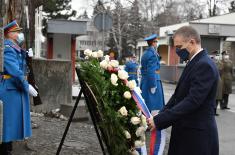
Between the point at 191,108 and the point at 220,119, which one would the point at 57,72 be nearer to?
the point at 220,119

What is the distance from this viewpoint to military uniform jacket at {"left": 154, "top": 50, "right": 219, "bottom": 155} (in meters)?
3.94

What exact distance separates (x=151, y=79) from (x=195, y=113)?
506 cm

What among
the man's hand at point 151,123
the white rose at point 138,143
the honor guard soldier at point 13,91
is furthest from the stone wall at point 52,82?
the man's hand at point 151,123

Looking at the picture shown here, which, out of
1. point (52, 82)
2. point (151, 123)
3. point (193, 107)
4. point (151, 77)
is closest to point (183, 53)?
point (193, 107)

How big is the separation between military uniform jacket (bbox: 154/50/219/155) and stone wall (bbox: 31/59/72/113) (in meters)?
A: 7.14

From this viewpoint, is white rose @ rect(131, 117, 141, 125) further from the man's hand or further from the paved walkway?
the paved walkway

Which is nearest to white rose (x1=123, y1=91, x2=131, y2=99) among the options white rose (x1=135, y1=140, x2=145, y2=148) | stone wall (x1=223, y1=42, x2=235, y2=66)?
white rose (x1=135, y1=140, x2=145, y2=148)

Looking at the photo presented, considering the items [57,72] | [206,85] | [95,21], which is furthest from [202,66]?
[95,21]

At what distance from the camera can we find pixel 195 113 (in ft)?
13.2

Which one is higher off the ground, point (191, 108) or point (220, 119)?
point (191, 108)

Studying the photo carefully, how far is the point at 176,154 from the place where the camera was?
4.16m

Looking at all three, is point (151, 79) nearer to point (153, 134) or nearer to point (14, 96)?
point (14, 96)

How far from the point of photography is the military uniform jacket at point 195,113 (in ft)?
12.9

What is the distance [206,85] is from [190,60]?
335 millimetres
